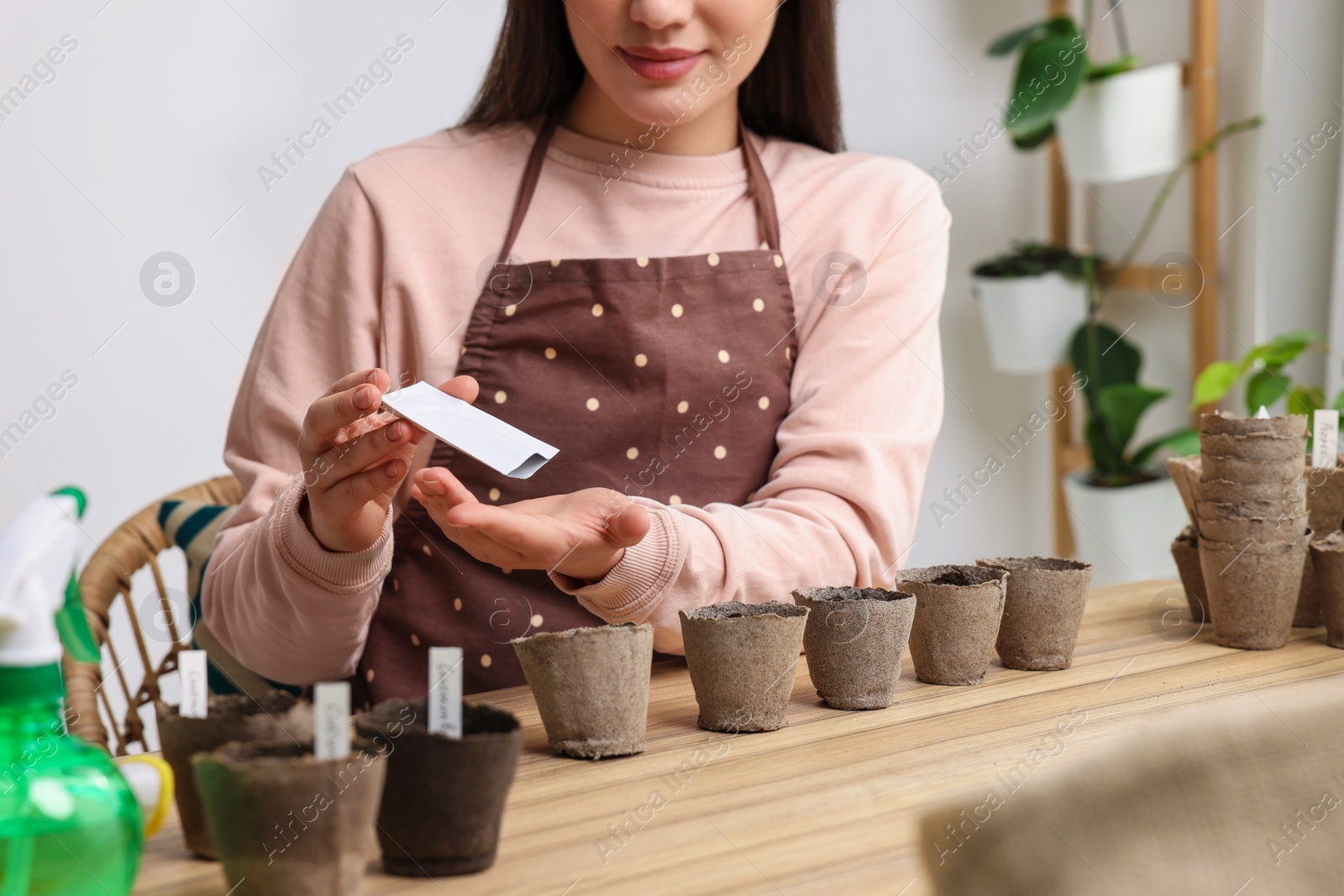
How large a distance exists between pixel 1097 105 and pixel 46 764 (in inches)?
86.9

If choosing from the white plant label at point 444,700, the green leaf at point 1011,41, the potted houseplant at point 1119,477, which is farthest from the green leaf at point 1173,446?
the white plant label at point 444,700

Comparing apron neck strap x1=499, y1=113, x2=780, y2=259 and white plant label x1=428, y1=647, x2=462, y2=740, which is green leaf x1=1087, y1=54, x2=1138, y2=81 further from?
white plant label x1=428, y1=647, x2=462, y2=740

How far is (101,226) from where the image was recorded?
1.92m

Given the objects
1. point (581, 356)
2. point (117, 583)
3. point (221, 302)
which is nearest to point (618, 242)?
point (581, 356)

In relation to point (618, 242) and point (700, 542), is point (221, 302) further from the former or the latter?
point (700, 542)

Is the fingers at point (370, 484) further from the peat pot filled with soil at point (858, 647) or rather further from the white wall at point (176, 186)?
the white wall at point (176, 186)

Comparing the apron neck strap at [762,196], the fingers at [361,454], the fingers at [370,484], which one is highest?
the apron neck strap at [762,196]

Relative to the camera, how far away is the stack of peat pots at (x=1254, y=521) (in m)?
0.97

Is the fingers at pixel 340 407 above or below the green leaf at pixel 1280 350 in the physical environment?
above

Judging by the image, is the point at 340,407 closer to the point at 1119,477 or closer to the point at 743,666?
the point at 743,666

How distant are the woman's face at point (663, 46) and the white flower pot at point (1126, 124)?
136cm

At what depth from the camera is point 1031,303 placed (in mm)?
2484

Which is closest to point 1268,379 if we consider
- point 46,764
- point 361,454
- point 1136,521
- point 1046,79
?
point 1136,521

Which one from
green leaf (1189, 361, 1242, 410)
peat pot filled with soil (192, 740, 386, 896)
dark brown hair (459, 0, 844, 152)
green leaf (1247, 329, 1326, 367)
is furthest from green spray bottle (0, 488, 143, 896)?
green leaf (1189, 361, 1242, 410)
